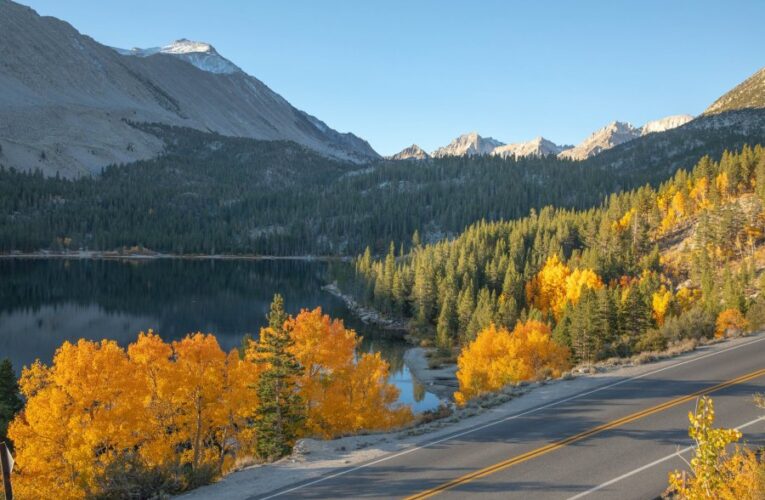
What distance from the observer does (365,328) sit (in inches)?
4245

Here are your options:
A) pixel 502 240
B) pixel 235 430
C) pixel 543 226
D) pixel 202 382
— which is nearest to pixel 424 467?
pixel 202 382

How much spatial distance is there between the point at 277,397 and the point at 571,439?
833 inches

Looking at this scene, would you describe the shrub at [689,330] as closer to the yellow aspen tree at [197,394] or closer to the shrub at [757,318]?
the shrub at [757,318]

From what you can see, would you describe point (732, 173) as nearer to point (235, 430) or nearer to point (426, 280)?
point (426, 280)

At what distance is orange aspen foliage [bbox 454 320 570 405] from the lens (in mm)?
56188

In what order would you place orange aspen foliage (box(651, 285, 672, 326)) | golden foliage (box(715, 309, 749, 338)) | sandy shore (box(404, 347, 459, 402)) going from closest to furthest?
1. golden foliage (box(715, 309, 749, 338))
2. sandy shore (box(404, 347, 459, 402))
3. orange aspen foliage (box(651, 285, 672, 326))

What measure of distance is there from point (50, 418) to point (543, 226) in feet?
402

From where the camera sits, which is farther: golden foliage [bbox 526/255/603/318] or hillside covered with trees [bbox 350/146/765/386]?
golden foliage [bbox 526/255/603/318]

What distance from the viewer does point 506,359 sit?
189 feet

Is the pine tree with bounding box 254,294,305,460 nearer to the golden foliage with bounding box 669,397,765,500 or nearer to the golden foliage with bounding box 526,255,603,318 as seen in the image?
the golden foliage with bounding box 669,397,765,500

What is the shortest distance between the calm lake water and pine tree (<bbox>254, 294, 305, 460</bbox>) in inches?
1026

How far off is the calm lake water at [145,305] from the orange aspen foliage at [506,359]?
20.2ft

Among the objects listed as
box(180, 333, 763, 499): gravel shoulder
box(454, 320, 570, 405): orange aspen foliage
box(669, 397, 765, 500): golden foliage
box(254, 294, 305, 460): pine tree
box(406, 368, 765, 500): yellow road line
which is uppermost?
box(669, 397, 765, 500): golden foliage

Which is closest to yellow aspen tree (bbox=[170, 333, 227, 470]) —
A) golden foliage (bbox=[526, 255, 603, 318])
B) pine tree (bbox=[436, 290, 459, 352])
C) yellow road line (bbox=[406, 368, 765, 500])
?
yellow road line (bbox=[406, 368, 765, 500])
